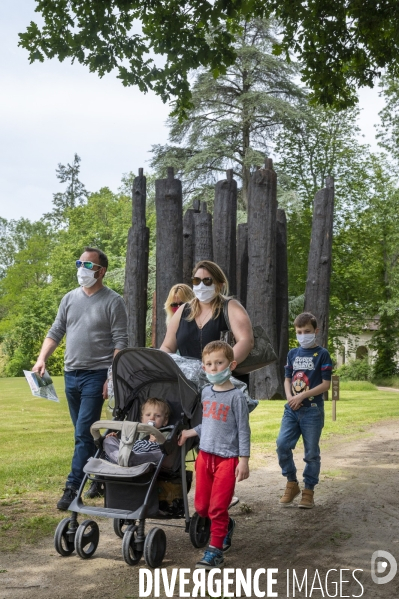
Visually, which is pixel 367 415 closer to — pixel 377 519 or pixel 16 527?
pixel 377 519

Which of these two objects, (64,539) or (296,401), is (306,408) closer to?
(296,401)

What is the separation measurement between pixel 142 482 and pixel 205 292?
4.91 ft

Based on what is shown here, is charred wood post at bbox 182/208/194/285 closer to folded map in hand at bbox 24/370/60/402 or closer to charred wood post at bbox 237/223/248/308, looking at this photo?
charred wood post at bbox 237/223/248/308

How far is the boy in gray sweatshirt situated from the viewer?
518cm

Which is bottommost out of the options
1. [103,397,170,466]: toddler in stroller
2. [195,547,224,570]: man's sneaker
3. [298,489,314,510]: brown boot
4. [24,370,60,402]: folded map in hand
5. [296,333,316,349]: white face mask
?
[195,547,224,570]: man's sneaker

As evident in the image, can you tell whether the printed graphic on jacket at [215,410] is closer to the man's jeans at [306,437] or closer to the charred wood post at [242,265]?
the man's jeans at [306,437]

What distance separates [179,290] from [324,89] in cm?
505

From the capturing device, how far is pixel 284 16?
1100 cm

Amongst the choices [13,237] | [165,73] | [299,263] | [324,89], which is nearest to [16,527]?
[165,73]

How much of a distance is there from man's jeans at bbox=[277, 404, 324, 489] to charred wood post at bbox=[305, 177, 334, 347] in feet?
29.4

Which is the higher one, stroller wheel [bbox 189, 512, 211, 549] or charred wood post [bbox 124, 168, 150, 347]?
charred wood post [bbox 124, 168, 150, 347]

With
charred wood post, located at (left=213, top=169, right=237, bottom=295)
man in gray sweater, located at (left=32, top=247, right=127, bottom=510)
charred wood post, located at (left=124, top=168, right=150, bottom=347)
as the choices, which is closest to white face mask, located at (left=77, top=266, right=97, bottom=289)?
man in gray sweater, located at (left=32, top=247, right=127, bottom=510)

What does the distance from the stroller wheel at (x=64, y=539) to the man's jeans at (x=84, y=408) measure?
54.2 inches

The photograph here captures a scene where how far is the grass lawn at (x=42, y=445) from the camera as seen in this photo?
21.7ft
